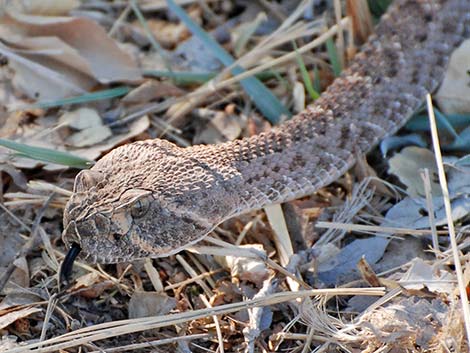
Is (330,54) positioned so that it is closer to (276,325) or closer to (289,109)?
(289,109)

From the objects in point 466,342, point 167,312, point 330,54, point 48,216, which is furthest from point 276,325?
point 330,54

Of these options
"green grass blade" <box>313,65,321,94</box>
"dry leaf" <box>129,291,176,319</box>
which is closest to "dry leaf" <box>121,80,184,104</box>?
"green grass blade" <box>313,65,321,94</box>

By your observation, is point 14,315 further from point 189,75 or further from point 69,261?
point 189,75

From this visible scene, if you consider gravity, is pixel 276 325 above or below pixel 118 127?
below

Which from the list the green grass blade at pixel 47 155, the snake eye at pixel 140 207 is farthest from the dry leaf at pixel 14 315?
the green grass blade at pixel 47 155

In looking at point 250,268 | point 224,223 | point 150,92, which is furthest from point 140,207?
point 150,92

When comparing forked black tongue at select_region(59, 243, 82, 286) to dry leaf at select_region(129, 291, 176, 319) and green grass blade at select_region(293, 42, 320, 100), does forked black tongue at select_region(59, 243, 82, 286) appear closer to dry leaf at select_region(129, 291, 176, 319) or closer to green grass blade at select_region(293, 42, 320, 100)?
dry leaf at select_region(129, 291, 176, 319)

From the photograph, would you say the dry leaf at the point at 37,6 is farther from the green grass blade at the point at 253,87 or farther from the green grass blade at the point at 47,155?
the green grass blade at the point at 47,155
